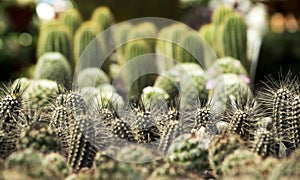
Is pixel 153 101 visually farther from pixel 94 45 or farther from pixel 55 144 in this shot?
pixel 94 45

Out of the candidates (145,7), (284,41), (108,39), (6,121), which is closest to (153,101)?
(6,121)

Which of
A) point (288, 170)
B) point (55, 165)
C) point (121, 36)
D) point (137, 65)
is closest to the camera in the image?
point (288, 170)

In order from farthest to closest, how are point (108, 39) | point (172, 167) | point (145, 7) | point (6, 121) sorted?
1. point (145, 7)
2. point (108, 39)
3. point (6, 121)
4. point (172, 167)

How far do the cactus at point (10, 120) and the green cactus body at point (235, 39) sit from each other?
1.80 m

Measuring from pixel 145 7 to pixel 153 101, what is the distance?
13.1ft

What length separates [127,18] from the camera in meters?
6.08

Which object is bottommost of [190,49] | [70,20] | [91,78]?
[91,78]

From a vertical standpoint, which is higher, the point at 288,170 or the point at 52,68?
the point at 52,68

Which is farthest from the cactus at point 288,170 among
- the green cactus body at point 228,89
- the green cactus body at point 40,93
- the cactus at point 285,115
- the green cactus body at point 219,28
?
the green cactus body at point 219,28

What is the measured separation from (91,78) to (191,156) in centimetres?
153

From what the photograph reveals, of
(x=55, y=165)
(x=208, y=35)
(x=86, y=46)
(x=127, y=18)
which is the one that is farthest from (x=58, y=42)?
(x=127, y=18)

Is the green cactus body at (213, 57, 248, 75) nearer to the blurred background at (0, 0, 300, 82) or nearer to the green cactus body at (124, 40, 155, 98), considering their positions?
the green cactus body at (124, 40, 155, 98)

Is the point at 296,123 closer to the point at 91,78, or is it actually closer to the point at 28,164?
the point at 28,164

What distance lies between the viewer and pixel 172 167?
1.52 metres
